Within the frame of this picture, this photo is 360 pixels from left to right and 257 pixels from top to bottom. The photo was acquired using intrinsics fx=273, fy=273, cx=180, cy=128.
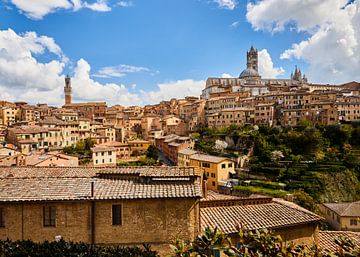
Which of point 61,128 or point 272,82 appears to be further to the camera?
point 272,82

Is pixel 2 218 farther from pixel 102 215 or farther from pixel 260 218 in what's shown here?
pixel 260 218

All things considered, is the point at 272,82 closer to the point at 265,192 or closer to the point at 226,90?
the point at 226,90

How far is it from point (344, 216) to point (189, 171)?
89.6 feet

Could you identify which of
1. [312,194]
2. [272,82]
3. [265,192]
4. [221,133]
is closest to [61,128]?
[221,133]

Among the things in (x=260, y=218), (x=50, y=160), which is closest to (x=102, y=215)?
(x=260, y=218)

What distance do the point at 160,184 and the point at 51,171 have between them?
23.3 feet

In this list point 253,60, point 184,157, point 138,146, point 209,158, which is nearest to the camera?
point 209,158

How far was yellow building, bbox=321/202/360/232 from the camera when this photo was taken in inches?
1236

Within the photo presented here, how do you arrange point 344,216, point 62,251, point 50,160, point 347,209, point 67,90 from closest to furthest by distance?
point 62,251
point 344,216
point 347,209
point 50,160
point 67,90

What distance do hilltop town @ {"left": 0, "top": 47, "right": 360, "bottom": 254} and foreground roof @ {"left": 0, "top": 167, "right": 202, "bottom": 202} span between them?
0.05 meters

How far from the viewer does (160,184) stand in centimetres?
1213

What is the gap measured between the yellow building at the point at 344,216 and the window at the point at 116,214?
29701mm

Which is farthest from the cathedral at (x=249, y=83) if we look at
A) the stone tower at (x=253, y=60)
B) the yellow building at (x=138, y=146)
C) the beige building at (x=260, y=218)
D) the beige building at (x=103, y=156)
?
the beige building at (x=260, y=218)

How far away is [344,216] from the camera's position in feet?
103
